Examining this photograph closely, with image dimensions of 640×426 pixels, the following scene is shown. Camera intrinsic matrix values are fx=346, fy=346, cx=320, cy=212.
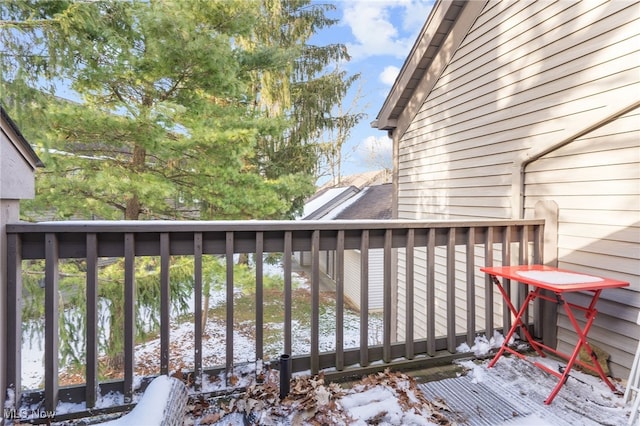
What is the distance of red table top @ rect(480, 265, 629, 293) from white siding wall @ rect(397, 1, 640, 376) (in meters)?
0.41

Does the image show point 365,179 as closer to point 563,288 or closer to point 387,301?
point 387,301

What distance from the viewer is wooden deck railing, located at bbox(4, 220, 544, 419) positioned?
1.80 meters

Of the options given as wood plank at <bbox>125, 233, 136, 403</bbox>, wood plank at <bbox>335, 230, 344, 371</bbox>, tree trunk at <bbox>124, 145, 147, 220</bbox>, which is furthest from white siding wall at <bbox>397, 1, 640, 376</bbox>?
tree trunk at <bbox>124, 145, 147, 220</bbox>

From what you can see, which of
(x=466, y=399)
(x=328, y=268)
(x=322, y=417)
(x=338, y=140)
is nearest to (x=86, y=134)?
(x=322, y=417)

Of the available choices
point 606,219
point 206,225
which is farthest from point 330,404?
point 606,219

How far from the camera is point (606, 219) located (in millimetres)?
2533

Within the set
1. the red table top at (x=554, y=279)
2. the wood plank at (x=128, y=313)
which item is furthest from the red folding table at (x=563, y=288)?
the wood plank at (x=128, y=313)

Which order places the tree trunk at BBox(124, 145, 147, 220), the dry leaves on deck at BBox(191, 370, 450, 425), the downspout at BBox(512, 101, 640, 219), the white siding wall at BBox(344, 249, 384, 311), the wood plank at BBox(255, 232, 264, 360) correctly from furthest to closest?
the white siding wall at BBox(344, 249, 384, 311) < the tree trunk at BBox(124, 145, 147, 220) < the downspout at BBox(512, 101, 640, 219) < the wood plank at BBox(255, 232, 264, 360) < the dry leaves on deck at BBox(191, 370, 450, 425)

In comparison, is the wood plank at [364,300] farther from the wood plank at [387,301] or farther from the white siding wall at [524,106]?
the white siding wall at [524,106]

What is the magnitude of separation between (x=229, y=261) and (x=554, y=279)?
204 centimetres

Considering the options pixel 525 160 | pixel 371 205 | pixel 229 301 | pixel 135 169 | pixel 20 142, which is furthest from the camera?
pixel 371 205

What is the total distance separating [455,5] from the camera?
179 inches

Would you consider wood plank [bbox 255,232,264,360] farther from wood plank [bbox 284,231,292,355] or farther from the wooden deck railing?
wood plank [bbox 284,231,292,355]

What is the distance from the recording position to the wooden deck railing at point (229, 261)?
5.90 feet
